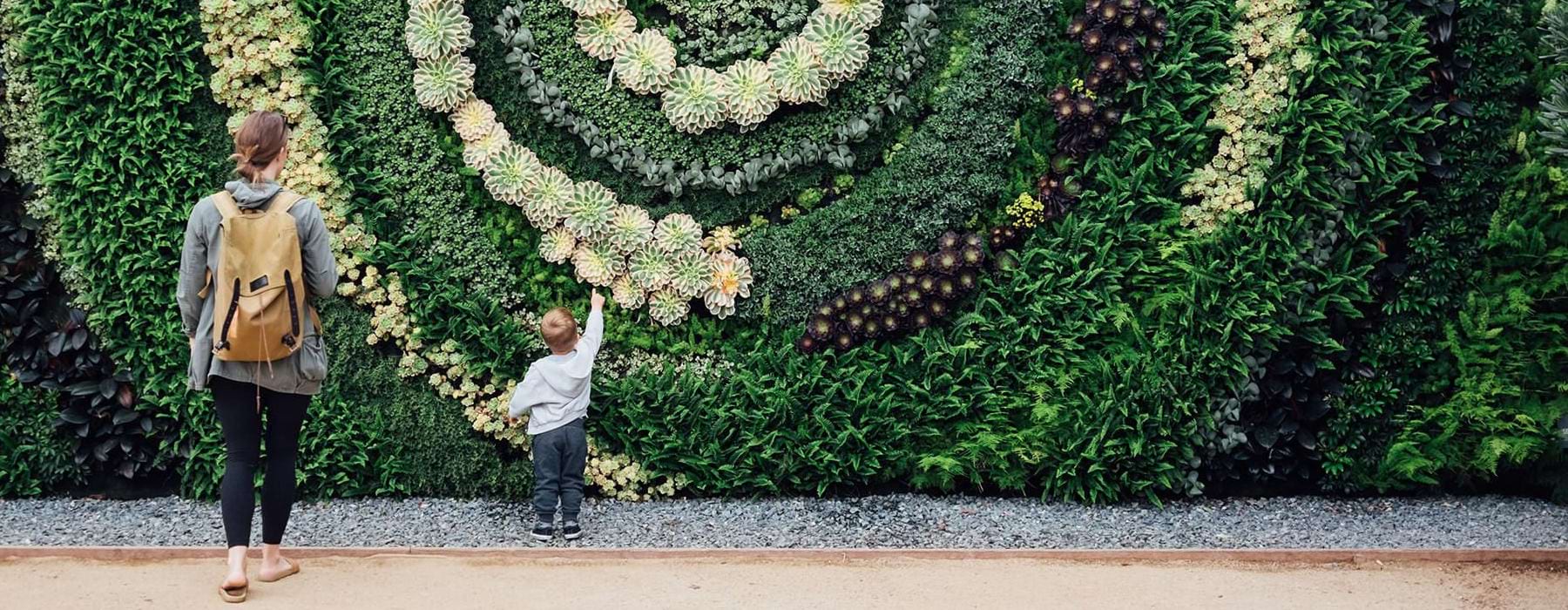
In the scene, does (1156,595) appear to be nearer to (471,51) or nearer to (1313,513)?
(1313,513)

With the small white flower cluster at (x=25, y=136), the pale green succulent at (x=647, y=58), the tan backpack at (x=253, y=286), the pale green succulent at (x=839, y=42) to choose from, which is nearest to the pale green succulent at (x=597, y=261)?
the pale green succulent at (x=647, y=58)

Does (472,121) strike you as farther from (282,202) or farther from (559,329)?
(282,202)

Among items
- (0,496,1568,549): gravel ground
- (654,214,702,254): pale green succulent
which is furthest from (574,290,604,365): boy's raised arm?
(0,496,1568,549): gravel ground

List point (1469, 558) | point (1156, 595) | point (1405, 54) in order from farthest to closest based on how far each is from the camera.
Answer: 1. point (1405, 54)
2. point (1469, 558)
3. point (1156, 595)

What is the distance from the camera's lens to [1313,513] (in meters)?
5.52

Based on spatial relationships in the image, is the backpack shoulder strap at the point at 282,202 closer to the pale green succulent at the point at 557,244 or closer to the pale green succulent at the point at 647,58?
the pale green succulent at the point at 557,244

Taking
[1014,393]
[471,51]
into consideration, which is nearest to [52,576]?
[471,51]

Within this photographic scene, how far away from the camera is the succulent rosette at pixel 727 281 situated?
556 cm

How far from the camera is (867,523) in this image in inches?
211

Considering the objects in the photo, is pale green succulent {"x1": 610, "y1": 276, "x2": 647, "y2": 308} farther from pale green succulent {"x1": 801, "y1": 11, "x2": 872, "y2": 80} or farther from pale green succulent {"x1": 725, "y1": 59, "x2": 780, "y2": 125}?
pale green succulent {"x1": 801, "y1": 11, "x2": 872, "y2": 80}

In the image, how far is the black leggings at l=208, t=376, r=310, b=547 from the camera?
4277 millimetres

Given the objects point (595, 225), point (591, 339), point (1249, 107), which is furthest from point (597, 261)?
point (1249, 107)

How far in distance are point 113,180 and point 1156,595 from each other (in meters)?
4.14

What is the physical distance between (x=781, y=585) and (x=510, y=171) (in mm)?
1951
